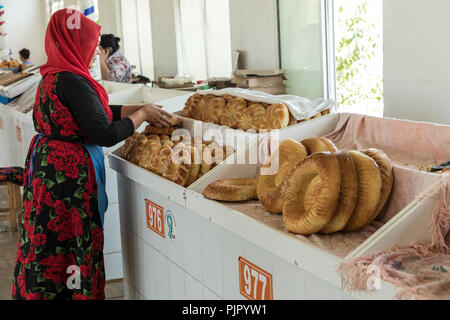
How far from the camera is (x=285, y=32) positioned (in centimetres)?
601

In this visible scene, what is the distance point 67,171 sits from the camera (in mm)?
2424

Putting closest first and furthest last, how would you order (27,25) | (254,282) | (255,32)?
(254,282), (255,32), (27,25)

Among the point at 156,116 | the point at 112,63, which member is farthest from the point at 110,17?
the point at 156,116

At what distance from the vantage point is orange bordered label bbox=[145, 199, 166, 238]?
2385 millimetres

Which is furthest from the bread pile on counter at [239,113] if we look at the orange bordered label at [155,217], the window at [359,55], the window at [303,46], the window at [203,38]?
the window at [203,38]

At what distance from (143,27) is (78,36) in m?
9.61

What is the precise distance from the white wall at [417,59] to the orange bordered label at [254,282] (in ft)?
8.60

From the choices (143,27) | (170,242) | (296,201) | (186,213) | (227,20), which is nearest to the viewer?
(296,201)

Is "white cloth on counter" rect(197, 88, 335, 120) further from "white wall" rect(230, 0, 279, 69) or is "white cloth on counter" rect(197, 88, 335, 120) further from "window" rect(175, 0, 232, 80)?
"window" rect(175, 0, 232, 80)

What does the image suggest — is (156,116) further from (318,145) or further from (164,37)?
(164,37)

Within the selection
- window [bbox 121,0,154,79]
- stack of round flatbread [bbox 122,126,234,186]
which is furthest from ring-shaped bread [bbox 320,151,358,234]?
window [bbox 121,0,154,79]

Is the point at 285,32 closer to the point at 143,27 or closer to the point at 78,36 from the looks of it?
the point at 78,36

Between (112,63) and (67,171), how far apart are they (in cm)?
352

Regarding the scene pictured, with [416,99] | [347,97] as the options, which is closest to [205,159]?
[416,99]
